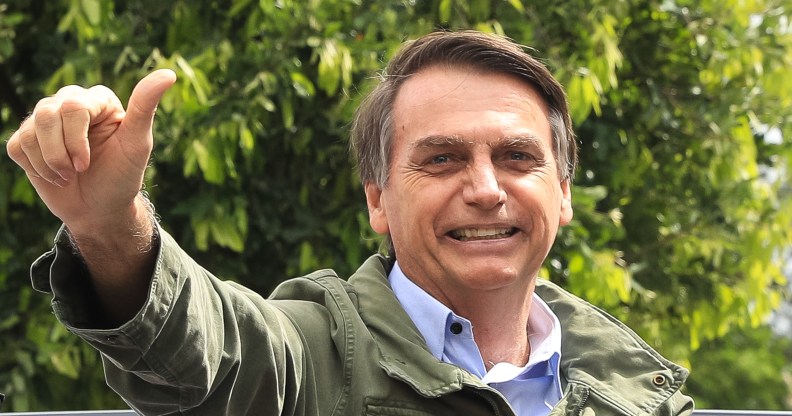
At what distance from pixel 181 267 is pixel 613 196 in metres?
3.36

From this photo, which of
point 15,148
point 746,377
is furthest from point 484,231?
point 746,377

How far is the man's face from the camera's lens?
7.89 feet

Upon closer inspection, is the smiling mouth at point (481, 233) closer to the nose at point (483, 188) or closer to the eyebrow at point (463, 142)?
the nose at point (483, 188)

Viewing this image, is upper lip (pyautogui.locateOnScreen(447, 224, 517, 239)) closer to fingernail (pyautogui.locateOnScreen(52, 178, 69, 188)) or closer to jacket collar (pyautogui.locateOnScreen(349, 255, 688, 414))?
jacket collar (pyautogui.locateOnScreen(349, 255, 688, 414))

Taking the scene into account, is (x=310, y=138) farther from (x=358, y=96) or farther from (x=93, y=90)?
(x=93, y=90)

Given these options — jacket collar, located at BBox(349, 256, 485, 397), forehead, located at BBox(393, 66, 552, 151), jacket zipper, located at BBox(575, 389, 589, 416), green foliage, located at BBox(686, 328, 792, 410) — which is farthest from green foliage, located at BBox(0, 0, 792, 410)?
green foliage, located at BBox(686, 328, 792, 410)

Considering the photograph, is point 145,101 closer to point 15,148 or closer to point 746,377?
point 15,148

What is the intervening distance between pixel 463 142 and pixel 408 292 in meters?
0.30

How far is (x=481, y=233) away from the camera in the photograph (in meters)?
2.42

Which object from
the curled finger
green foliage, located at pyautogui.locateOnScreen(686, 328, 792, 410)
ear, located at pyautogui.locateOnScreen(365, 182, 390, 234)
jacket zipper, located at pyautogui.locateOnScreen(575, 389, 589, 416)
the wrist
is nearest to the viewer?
the curled finger

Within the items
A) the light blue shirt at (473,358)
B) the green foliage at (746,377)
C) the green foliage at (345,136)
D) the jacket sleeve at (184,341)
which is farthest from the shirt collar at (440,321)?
the green foliage at (746,377)

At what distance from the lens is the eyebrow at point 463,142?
243cm

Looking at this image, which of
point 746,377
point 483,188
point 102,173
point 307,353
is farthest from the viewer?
point 746,377

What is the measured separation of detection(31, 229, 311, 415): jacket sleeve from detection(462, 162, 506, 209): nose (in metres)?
0.47
